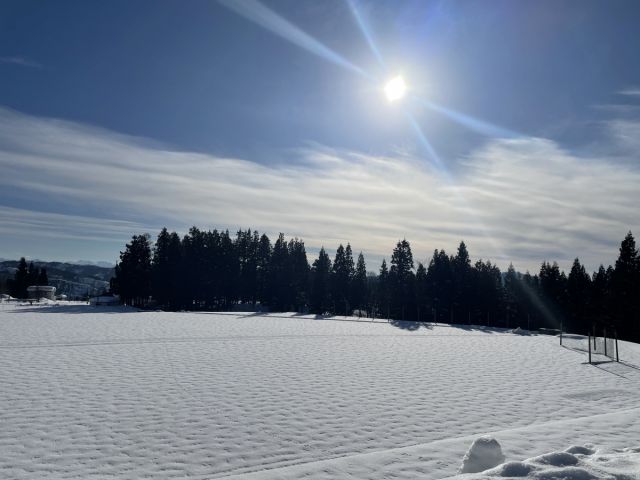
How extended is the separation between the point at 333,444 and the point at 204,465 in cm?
265

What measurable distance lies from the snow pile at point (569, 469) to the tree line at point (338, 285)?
6515 centimetres

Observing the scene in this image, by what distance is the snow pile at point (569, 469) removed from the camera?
5.87 m

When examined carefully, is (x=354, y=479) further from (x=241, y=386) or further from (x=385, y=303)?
(x=385, y=303)

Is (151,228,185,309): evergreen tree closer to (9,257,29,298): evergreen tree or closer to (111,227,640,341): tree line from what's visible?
(111,227,640,341): tree line

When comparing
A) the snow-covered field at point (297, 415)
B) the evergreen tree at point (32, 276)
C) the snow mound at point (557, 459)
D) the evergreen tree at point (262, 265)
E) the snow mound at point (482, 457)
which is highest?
the evergreen tree at point (262, 265)

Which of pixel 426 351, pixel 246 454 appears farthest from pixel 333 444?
pixel 426 351

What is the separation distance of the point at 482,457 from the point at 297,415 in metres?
5.08

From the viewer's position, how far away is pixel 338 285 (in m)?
79.9

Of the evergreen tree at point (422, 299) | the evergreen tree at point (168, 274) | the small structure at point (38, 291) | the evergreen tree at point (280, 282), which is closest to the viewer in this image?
the evergreen tree at point (422, 299)

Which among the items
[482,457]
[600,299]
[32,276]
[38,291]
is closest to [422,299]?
[600,299]

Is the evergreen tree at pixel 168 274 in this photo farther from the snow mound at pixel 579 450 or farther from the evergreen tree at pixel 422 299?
the snow mound at pixel 579 450

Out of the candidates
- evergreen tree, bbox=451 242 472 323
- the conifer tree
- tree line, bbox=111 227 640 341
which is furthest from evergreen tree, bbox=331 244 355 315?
the conifer tree

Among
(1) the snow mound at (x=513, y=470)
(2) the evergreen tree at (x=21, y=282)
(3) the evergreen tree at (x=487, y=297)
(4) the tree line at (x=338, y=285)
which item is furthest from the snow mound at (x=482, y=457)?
(2) the evergreen tree at (x=21, y=282)

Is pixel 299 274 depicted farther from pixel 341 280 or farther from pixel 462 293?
pixel 462 293
